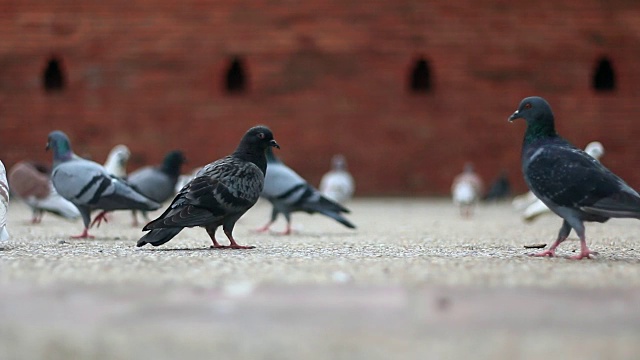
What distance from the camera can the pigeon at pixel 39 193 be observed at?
10.5m

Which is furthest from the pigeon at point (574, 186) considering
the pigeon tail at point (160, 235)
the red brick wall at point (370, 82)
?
the red brick wall at point (370, 82)

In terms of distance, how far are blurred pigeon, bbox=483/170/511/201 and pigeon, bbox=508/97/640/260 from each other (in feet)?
43.4

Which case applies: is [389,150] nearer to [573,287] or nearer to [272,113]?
[272,113]

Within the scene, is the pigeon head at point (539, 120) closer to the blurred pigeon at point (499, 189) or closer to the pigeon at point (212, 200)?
the pigeon at point (212, 200)

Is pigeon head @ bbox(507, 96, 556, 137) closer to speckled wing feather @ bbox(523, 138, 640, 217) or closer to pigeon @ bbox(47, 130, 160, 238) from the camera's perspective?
speckled wing feather @ bbox(523, 138, 640, 217)

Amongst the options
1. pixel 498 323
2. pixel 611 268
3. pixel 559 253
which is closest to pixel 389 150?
pixel 559 253

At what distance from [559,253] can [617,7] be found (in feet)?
52.0

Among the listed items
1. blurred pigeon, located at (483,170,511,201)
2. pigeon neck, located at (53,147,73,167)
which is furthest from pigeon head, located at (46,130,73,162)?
blurred pigeon, located at (483,170,511,201)

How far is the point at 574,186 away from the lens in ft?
19.2

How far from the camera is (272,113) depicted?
21.4 metres

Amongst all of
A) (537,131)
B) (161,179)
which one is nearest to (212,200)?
(537,131)

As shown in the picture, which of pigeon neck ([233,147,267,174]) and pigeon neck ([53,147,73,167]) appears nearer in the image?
A: pigeon neck ([233,147,267,174])

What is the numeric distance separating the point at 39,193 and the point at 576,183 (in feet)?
22.2

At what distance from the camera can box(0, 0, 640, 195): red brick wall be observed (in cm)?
2127
